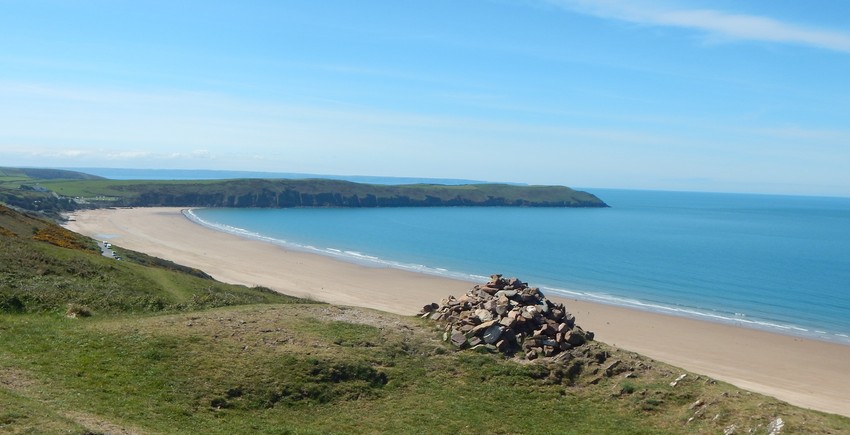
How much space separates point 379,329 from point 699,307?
5189cm

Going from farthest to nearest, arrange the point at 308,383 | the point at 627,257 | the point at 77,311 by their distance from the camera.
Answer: the point at 627,257
the point at 77,311
the point at 308,383

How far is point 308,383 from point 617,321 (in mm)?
42590

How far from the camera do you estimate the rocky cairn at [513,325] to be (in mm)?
24641

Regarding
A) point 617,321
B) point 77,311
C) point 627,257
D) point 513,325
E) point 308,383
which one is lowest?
point 617,321

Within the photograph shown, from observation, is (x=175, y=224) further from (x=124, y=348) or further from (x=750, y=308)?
(x=124, y=348)

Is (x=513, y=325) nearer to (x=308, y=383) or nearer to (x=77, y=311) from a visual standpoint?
(x=308, y=383)

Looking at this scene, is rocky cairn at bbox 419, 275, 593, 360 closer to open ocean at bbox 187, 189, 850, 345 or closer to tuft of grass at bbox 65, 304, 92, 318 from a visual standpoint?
tuft of grass at bbox 65, 304, 92, 318

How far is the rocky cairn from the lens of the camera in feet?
80.8

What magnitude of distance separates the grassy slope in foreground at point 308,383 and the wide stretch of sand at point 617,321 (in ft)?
66.6

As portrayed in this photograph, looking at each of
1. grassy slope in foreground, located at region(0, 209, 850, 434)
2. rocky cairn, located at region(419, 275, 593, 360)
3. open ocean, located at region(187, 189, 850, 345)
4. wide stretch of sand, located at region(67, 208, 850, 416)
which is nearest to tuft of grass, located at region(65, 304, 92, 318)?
grassy slope in foreground, located at region(0, 209, 850, 434)

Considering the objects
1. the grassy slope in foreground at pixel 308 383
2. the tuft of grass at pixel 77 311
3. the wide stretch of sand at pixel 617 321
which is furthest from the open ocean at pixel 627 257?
the tuft of grass at pixel 77 311

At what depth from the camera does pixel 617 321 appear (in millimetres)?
57500

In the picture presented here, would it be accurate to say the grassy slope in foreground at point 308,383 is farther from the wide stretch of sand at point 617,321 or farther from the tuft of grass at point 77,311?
the wide stretch of sand at point 617,321

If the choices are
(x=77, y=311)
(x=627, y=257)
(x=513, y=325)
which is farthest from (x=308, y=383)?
(x=627, y=257)
